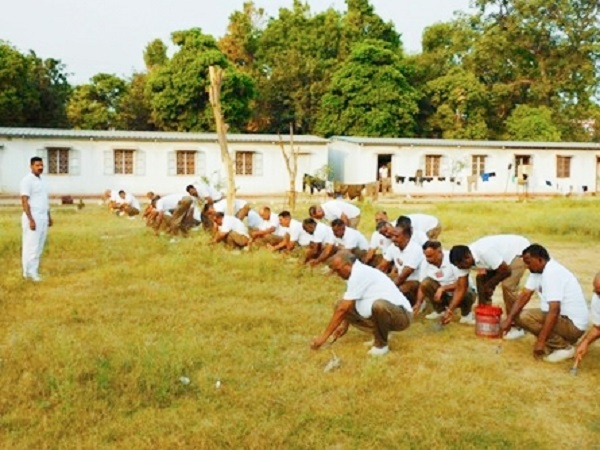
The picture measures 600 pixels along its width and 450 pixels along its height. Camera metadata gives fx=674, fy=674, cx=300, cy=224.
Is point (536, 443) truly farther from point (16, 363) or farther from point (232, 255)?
point (232, 255)

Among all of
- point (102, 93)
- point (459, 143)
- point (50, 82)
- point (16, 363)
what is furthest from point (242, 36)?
point (16, 363)

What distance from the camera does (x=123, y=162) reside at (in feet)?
89.8

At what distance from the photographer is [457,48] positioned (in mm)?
40844

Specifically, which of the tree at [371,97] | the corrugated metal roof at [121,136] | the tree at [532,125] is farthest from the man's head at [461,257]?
the tree at [532,125]

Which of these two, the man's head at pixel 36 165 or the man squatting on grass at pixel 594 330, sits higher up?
the man's head at pixel 36 165

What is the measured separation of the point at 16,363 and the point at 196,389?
155 centimetres

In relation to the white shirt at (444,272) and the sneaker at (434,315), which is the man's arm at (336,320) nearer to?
the white shirt at (444,272)

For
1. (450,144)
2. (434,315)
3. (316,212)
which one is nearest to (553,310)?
(434,315)

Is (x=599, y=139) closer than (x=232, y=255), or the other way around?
(x=232, y=255)

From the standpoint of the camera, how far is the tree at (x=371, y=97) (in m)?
35.4

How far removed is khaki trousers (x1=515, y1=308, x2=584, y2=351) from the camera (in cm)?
571

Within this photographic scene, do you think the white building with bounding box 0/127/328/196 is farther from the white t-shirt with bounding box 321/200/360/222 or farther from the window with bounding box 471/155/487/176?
the white t-shirt with bounding box 321/200/360/222

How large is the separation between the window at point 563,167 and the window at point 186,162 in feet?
56.8

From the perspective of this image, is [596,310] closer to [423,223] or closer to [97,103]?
[423,223]
